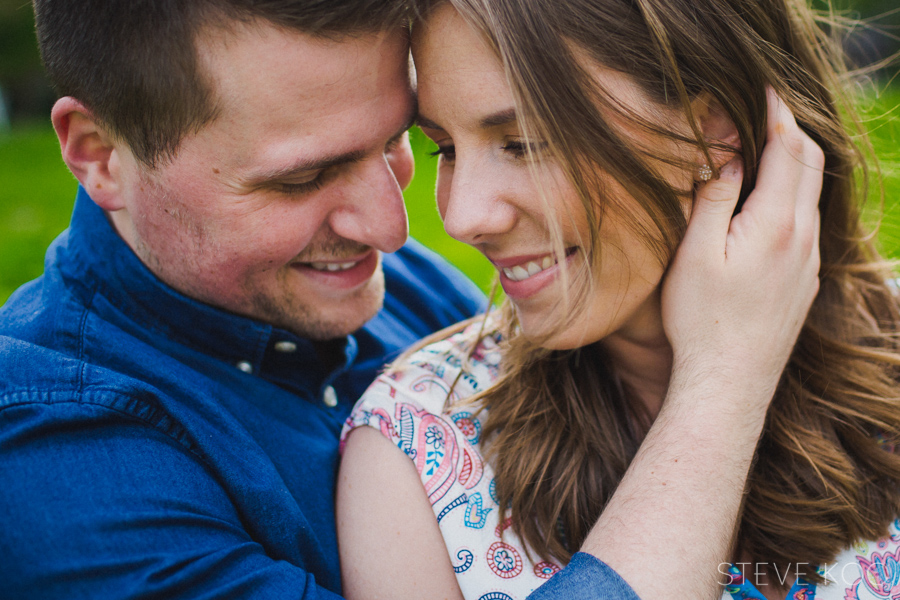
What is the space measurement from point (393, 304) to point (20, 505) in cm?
163

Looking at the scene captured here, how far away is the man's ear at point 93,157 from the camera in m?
1.99

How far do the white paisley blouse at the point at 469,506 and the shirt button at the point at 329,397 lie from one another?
18 centimetres

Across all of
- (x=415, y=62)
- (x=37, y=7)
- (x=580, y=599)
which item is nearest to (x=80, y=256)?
(x=37, y=7)

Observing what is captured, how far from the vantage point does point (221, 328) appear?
200 cm

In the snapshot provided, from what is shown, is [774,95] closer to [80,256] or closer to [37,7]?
[80,256]

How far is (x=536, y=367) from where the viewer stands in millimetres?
2137

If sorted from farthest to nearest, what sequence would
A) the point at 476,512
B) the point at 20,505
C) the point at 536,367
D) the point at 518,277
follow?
1. the point at 536,367
2. the point at 518,277
3. the point at 476,512
4. the point at 20,505

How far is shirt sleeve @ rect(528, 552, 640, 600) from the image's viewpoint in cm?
145

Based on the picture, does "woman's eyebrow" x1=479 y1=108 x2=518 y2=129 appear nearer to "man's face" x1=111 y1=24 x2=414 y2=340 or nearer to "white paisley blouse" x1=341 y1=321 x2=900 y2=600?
"man's face" x1=111 y1=24 x2=414 y2=340

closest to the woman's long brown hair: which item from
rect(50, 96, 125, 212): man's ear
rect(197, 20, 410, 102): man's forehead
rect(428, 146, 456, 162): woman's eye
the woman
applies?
the woman

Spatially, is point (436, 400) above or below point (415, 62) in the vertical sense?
below

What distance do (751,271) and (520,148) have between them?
679 mm

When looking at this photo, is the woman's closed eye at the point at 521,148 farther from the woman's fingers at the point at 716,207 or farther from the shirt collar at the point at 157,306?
the shirt collar at the point at 157,306

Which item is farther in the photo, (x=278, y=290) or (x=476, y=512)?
(x=278, y=290)
